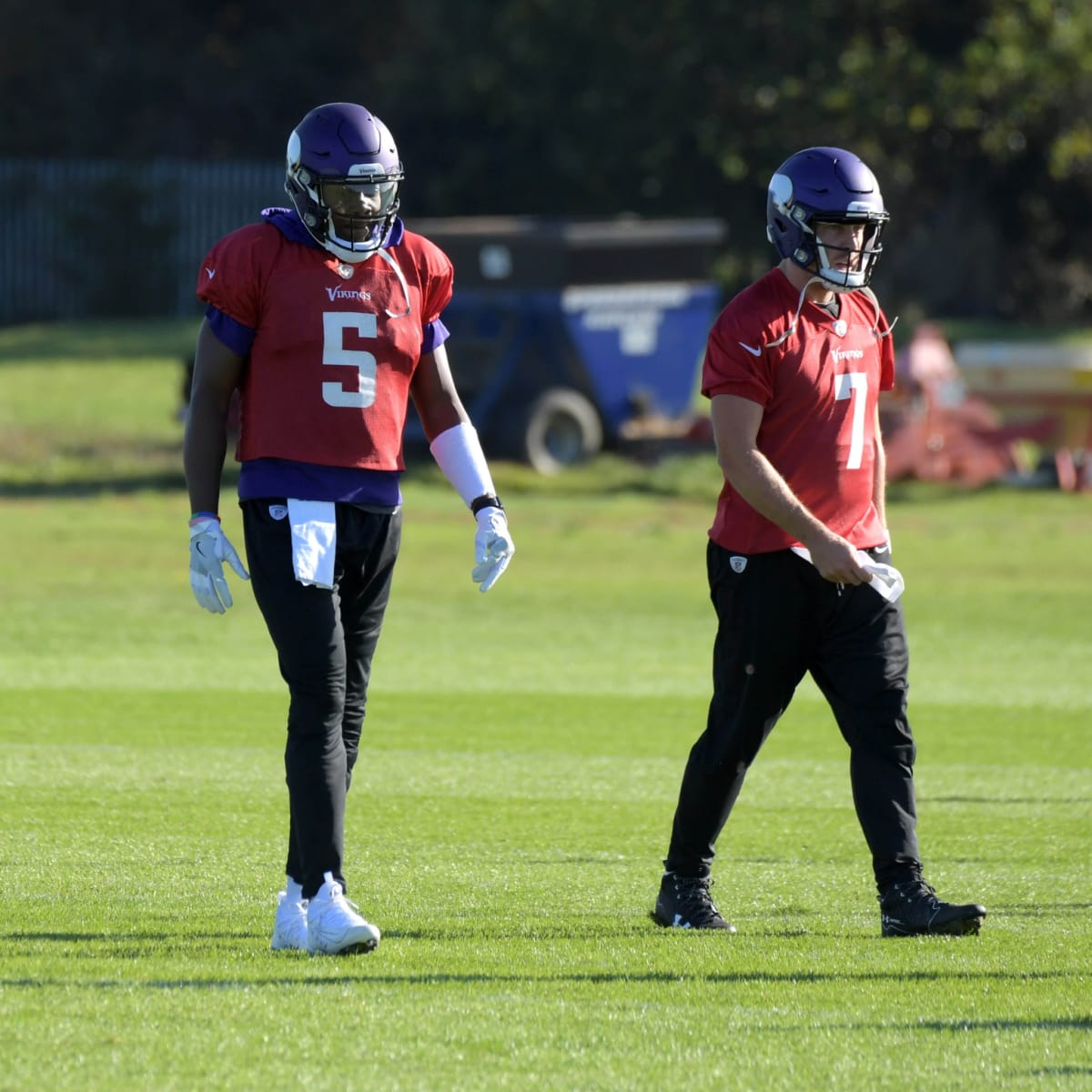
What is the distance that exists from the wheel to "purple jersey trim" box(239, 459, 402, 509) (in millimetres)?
17612

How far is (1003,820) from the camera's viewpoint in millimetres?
7914

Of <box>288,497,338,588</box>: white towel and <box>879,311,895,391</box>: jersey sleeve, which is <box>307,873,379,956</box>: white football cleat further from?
<box>879,311,895,391</box>: jersey sleeve

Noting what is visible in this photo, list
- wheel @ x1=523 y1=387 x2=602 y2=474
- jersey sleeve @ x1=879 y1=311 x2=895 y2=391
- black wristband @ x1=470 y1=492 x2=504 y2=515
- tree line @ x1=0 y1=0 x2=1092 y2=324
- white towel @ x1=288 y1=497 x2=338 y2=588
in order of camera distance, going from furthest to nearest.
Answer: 1. tree line @ x1=0 y1=0 x2=1092 y2=324
2. wheel @ x1=523 y1=387 x2=602 y2=474
3. jersey sleeve @ x1=879 y1=311 x2=895 y2=391
4. black wristband @ x1=470 y1=492 x2=504 y2=515
5. white towel @ x1=288 y1=497 x2=338 y2=588

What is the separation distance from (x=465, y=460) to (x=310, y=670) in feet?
2.70

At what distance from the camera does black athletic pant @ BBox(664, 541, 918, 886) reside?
19.1ft

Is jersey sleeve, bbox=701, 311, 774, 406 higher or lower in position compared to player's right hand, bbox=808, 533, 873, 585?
higher

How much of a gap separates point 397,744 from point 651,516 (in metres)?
11.3

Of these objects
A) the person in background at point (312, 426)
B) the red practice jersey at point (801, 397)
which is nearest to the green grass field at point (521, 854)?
the person in background at point (312, 426)

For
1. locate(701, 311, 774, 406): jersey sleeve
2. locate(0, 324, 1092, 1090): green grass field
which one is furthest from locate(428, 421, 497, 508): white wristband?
locate(0, 324, 1092, 1090): green grass field

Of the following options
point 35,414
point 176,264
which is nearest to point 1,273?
point 176,264

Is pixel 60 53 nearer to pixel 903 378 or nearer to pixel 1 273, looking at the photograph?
pixel 1 273

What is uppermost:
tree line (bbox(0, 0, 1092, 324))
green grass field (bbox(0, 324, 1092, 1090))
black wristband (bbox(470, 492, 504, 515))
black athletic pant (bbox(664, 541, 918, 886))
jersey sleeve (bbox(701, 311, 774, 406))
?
tree line (bbox(0, 0, 1092, 324))

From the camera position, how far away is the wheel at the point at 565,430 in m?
23.2

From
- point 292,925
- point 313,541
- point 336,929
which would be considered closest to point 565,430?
point 313,541
